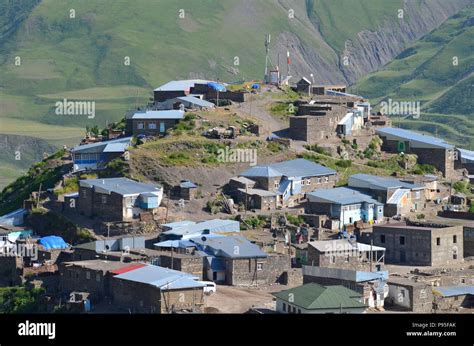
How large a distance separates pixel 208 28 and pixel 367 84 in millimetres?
23074

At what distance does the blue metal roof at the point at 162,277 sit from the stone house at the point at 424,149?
954 inches

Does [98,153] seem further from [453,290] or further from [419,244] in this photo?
[453,290]

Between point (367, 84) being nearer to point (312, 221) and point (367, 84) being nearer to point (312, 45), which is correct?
point (312, 45)

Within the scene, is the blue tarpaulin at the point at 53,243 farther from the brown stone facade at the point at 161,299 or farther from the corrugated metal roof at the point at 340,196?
the corrugated metal roof at the point at 340,196

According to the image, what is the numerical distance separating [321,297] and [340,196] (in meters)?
16.4

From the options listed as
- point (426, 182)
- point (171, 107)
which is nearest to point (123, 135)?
point (171, 107)

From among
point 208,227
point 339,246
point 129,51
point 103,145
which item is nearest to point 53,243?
point 208,227

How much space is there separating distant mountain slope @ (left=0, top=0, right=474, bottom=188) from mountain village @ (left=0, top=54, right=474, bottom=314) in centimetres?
6992

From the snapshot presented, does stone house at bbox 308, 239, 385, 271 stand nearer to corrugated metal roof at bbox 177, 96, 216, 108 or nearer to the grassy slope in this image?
corrugated metal roof at bbox 177, 96, 216, 108

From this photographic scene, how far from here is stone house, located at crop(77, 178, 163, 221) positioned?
58.1 m

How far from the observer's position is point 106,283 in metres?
49.7

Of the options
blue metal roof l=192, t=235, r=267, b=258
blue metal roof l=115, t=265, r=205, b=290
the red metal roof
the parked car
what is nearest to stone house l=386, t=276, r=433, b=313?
blue metal roof l=192, t=235, r=267, b=258

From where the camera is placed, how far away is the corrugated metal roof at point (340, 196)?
60.4m

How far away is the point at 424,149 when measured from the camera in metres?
71.8
